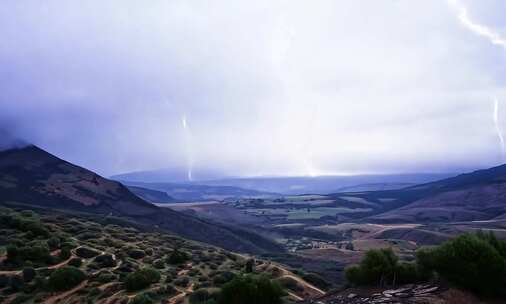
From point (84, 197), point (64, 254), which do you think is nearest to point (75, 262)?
point (64, 254)

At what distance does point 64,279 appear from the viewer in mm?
35719

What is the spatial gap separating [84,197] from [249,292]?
142m

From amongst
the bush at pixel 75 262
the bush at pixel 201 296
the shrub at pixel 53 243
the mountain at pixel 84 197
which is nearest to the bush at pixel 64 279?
the bush at pixel 75 262

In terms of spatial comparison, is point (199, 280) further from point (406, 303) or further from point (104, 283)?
point (406, 303)

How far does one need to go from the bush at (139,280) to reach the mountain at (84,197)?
9091 centimetres

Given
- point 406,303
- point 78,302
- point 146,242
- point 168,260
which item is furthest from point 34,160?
point 406,303

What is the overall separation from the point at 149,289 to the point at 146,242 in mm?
26964

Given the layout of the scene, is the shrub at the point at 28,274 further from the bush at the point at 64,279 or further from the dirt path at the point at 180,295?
the dirt path at the point at 180,295

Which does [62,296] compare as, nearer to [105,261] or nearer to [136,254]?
[105,261]

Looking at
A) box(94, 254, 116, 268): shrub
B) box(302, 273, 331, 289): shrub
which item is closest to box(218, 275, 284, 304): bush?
box(94, 254, 116, 268): shrub

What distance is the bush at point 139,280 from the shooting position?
3500 centimetres

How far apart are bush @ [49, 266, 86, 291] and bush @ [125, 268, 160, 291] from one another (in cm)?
455

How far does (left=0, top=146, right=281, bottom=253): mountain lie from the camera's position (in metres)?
138

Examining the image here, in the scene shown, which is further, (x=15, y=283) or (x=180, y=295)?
(x=15, y=283)
